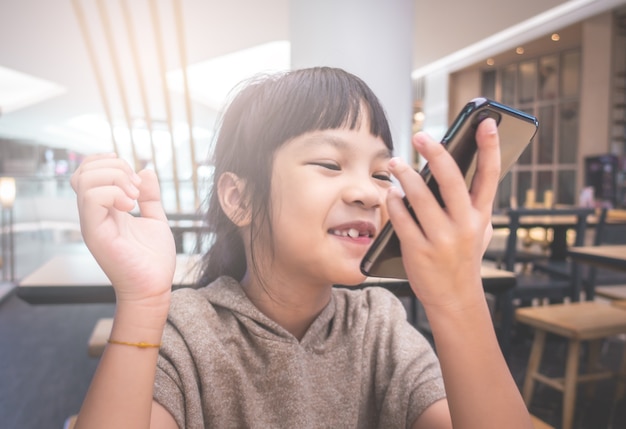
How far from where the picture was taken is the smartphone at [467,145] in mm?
411

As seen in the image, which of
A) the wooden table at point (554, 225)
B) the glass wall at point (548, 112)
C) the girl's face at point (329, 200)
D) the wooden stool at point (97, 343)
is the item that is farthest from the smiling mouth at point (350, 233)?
the glass wall at point (548, 112)

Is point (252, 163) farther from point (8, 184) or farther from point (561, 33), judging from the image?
point (561, 33)

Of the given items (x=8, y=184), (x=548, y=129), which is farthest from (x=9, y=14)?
(x=548, y=129)

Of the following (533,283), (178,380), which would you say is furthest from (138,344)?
(533,283)

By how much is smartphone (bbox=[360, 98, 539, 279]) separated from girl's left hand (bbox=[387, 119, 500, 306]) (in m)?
0.01

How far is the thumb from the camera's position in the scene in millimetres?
553

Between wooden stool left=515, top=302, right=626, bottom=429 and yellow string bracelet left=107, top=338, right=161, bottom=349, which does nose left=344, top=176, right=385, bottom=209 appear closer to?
yellow string bracelet left=107, top=338, right=161, bottom=349

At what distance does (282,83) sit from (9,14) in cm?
519

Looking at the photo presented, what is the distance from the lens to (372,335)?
751mm

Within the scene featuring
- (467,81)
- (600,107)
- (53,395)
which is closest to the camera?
(53,395)

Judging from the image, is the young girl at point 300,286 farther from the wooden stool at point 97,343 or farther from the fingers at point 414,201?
the wooden stool at point 97,343

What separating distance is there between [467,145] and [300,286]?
361 mm

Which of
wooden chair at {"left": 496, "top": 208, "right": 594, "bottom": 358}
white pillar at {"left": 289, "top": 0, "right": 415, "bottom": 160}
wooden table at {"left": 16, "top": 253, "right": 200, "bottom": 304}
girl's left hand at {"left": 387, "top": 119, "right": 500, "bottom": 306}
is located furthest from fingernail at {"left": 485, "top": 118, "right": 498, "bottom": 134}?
wooden chair at {"left": 496, "top": 208, "right": 594, "bottom": 358}

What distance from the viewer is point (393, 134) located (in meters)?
0.77
